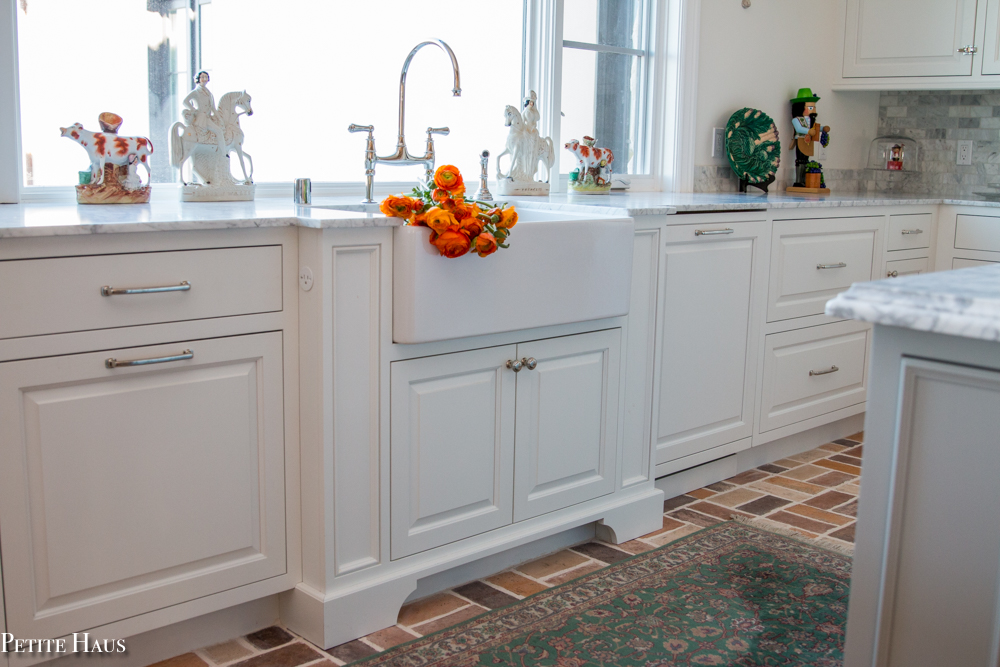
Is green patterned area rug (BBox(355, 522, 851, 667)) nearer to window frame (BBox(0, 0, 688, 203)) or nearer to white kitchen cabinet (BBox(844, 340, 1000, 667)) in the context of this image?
white kitchen cabinet (BBox(844, 340, 1000, 667))

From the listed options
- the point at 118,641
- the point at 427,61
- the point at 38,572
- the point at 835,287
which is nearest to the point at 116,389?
the point at 38,572

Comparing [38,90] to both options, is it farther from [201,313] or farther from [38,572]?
[38,572]

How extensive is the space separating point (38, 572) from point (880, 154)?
403 centimetres

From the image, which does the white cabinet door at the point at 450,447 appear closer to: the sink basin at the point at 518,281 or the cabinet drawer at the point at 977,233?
the sink basin at the point at 518,281

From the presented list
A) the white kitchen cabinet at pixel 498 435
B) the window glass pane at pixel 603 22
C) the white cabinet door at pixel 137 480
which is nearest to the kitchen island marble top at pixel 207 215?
the white cabinet door at pixel 137 480

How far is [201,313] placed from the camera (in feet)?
5.65

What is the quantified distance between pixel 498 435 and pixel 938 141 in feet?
10.2

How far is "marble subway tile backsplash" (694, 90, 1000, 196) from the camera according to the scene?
160 inches

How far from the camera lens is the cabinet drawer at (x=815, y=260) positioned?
3.01 metres

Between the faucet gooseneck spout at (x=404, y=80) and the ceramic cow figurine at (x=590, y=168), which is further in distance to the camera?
the ceramic cow figurine at (x=590, y=168)

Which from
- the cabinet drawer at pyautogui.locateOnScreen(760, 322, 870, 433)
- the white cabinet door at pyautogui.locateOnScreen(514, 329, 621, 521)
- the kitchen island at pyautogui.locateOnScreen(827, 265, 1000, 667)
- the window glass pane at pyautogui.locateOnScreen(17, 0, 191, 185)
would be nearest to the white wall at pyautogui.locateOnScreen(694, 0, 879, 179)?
the cabinet drawer at pyautogui.locateOnScreen(760, 322, 870, 433)

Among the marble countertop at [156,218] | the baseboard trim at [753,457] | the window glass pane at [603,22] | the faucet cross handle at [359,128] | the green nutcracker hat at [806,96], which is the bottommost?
the baseboard trim at [753,457]

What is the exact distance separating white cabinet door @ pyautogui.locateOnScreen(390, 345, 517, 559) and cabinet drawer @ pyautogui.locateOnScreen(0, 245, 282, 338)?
354 mm

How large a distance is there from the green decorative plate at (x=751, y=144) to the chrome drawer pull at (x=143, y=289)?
8.28 ft
